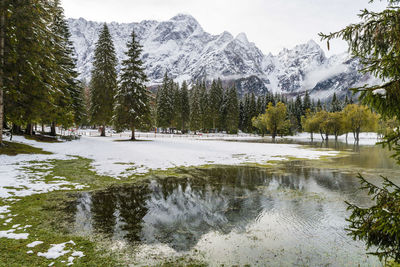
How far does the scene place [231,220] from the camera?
7.28m

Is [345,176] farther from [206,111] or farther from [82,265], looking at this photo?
[206,111]

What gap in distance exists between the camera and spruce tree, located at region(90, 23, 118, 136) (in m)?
43.0

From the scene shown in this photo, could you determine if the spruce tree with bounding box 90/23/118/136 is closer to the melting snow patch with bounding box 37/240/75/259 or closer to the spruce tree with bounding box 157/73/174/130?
the spruce tree with bounding box 157/73/174/130

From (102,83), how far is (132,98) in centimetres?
1032

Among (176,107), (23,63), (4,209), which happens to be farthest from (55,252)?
(176,107)

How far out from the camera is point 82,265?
448cm

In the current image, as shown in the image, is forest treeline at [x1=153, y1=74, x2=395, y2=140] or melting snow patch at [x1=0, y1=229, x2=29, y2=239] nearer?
melting snow patch at [x1=0, y1=229, x2=29, y2=239]

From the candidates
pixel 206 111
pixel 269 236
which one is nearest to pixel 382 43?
pixel 269 236

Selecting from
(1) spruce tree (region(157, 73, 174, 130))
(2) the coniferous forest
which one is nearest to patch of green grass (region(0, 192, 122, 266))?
(2) the coniferous forest

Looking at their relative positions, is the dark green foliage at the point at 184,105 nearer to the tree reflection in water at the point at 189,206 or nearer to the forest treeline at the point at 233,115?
the forest treeline at the point at 233,115

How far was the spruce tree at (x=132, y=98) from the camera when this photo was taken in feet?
120

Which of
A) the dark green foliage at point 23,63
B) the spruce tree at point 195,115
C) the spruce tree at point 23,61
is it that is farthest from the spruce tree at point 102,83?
the spruce tree at point 195,115

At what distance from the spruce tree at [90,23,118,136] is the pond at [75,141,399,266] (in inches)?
1386

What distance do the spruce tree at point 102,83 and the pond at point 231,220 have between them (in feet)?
115
